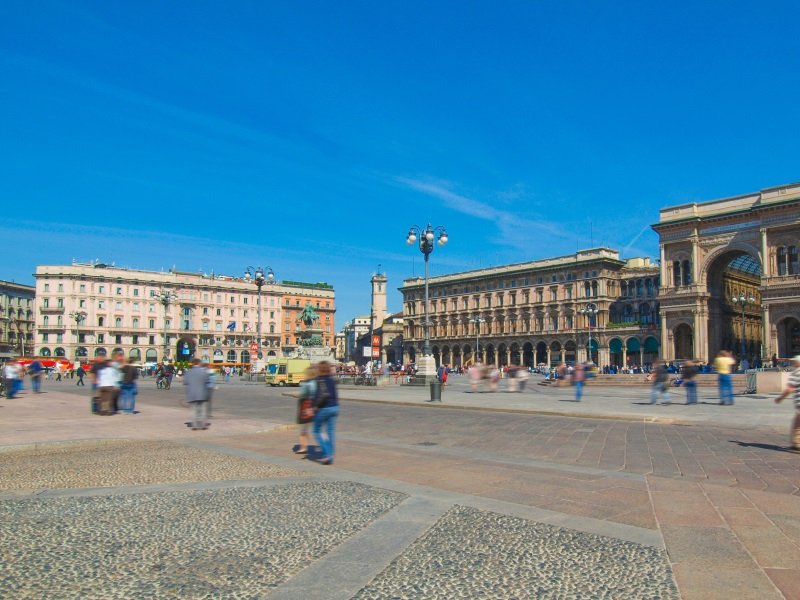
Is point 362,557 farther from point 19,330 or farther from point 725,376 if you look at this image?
point 19,330

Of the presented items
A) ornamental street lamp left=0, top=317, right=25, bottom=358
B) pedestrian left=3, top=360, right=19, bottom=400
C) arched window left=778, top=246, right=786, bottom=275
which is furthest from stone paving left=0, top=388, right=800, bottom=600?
ornamental street lamp left=0, top=317, right=25, bottom=358

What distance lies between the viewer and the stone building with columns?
3204 inches

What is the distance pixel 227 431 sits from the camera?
1282 centimetres

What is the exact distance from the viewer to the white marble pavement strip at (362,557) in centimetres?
399

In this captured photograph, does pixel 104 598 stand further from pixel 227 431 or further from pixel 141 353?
pixel 141 353

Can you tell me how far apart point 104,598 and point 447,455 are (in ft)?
21.5

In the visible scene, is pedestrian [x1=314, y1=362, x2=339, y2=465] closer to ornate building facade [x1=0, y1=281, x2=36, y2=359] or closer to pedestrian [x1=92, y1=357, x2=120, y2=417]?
pedestrian [x1=92, y1=357, x2=120, y2=417]

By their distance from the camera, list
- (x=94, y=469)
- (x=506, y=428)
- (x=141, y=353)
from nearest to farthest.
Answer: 1. (x=94, y=469)
2. (x=506, y=428)
3. (x=141, y=353)

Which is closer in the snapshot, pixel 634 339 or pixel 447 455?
pixel 447 455

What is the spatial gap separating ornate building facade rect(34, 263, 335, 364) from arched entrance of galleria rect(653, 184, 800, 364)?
54633mm

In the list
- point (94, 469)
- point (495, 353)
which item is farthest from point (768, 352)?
point (94, 469)

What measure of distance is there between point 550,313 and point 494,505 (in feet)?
280

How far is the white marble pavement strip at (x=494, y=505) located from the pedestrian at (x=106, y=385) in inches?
347

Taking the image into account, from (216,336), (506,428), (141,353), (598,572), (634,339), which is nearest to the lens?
(598,572)
